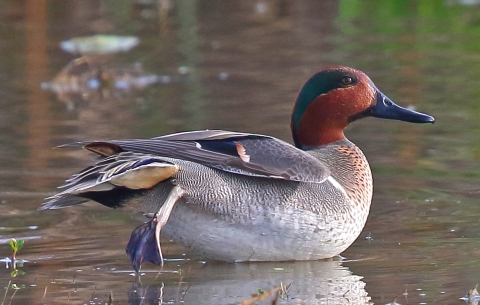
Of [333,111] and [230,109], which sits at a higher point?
[333,111]

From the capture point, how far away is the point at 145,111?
9281 millimetres

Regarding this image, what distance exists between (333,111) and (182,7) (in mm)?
10253

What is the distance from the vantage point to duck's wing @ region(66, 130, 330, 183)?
4875 millimetres

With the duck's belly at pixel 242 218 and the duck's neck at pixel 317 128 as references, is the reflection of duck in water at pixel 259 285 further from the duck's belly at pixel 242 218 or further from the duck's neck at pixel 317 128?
the duck's neck at pixel 317 128

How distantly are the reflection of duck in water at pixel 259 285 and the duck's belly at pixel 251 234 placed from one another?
0.08 m

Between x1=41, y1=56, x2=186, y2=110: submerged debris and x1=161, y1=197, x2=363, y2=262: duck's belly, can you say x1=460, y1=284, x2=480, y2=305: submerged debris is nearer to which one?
x1=161, y1=197, x2=363, y2=262: duck's belly

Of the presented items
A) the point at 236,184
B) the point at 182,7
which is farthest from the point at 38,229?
the point at 182,7

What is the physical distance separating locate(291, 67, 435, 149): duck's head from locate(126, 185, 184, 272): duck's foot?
1179mm

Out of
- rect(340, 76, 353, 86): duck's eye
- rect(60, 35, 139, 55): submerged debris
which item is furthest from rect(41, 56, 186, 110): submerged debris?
rect(340, 76, 353, 86): duck's eye

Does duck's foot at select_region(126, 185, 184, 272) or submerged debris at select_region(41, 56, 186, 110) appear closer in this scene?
duck's foot at select_region(126, 185, 184, 272)

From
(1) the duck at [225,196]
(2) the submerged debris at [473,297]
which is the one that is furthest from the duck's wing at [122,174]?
(2) the submerged debris at [473,297]

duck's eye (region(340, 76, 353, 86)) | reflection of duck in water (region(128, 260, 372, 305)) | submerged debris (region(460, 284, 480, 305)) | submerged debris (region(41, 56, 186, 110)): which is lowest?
submerged debris (region(41, 56, 186, 110))

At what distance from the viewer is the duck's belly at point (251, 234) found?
492 centimetres

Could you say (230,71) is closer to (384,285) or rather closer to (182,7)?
(182,7)
